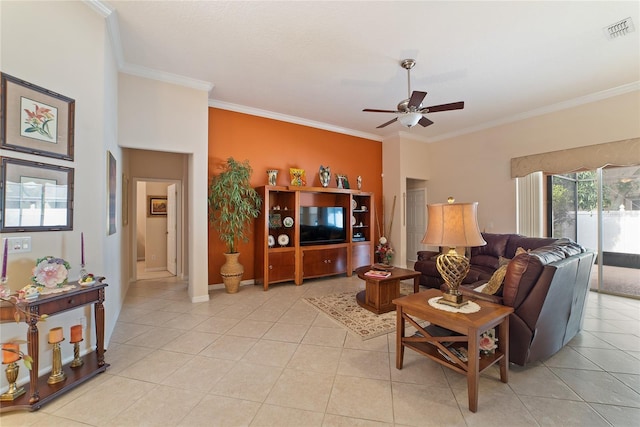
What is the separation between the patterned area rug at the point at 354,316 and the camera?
2.92m

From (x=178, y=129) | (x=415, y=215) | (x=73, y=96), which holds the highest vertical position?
(x=178, y=129)

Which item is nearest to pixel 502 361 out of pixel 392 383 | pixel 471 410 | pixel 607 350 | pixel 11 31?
pixel 471 410

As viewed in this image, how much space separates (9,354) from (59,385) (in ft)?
1.31

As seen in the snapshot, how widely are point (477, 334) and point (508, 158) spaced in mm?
4869

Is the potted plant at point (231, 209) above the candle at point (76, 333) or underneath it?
above

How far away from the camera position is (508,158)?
522cm

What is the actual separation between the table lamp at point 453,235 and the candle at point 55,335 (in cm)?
285

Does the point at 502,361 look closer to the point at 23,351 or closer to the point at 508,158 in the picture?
the point at 23,351

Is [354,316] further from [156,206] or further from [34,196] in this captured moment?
[156,206]

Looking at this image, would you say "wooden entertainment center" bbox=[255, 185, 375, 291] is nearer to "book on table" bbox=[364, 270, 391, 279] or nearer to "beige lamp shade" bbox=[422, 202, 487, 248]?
"book on table" bbox=[364, 270, 391, 279]

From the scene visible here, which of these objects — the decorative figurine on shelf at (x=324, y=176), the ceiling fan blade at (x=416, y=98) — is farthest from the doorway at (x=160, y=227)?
the ceiling fan blade at (x=416, y=98)

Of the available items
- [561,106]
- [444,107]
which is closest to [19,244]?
[444,107]

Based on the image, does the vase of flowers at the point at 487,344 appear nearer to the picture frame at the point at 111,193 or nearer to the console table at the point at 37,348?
the console table at the point at 37,348

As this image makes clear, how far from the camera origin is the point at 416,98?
2.89 m
